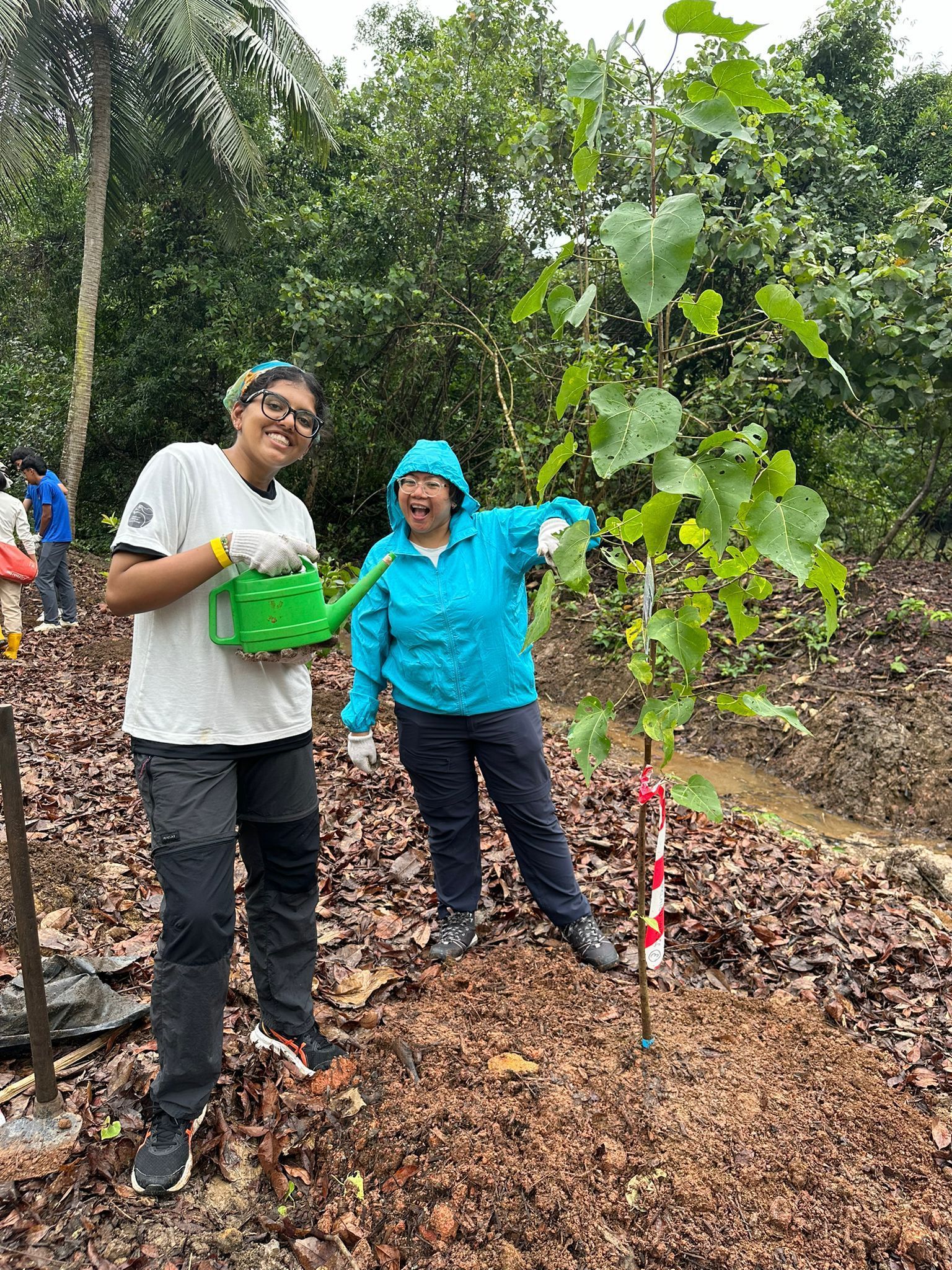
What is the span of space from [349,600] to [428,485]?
735 mm

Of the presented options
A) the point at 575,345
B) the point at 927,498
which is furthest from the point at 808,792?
the point at 927,498

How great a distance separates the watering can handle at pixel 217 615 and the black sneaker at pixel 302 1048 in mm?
1227

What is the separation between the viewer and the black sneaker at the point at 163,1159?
1.88 meters

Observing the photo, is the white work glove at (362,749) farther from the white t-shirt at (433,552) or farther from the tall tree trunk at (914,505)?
the tall tree trunk at (914,505)

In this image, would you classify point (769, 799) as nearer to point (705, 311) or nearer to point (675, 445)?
point (675, 445)

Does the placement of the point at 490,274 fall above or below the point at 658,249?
above

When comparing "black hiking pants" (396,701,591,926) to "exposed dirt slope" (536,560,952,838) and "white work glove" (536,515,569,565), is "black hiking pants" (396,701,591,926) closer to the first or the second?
"white work glove" (536,515,569,565)

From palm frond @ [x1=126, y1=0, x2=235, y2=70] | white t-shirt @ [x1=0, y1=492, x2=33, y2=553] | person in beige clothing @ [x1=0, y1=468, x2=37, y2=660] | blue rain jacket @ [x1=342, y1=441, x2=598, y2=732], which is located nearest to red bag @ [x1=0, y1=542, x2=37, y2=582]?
white t-shirt @ [x1=0, y1=492, x2=33, y2=553]

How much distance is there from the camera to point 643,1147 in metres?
2.05

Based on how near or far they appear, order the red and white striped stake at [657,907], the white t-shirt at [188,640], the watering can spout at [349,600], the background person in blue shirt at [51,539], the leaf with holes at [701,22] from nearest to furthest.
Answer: the leaf with holes at [701,22]
the white t-shirt at [188,640]
the watering can spout at [349,600]
the red and white striped stake at [657,907]
the background person in blue shirt at [51,539]

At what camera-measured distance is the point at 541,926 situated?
3.17 meters

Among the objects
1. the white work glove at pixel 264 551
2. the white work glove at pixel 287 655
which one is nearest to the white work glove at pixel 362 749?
the white work glove at pixel 287 655

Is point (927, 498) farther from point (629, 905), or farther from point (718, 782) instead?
point (629, 905)

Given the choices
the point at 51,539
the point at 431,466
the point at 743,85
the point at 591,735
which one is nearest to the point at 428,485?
the point at 431,466
